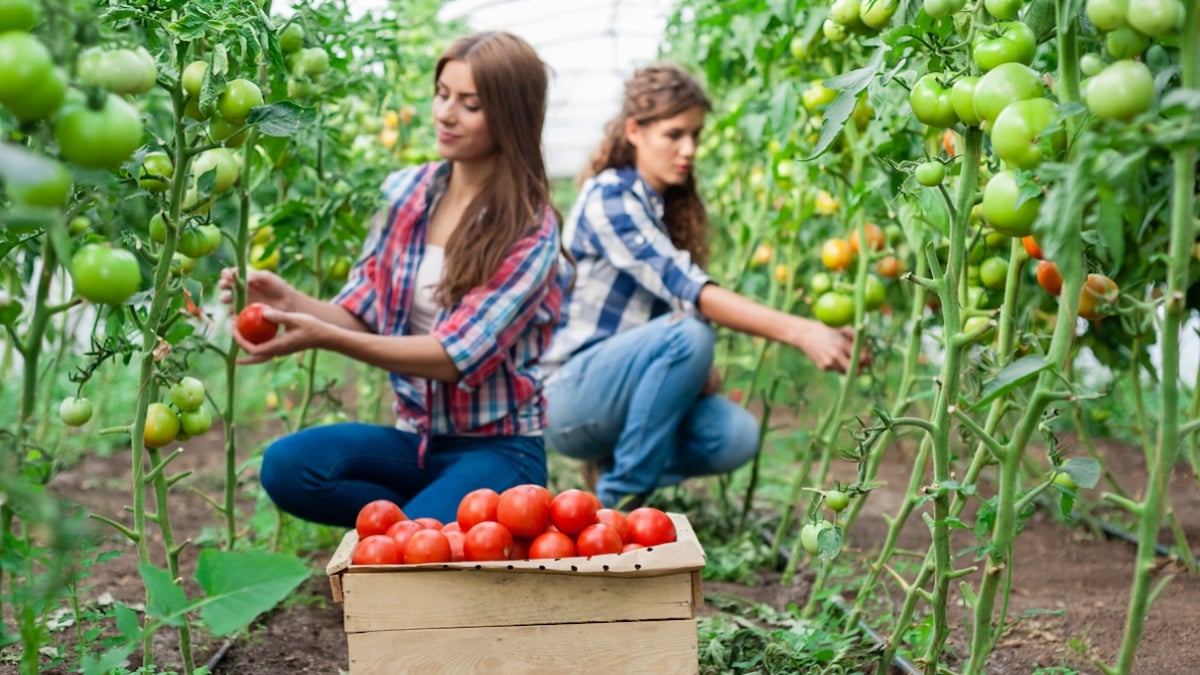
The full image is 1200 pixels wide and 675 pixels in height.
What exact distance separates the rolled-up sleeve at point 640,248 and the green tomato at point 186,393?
142cm

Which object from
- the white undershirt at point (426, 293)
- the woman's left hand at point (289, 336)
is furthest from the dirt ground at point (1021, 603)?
the white undershirt at point (426, 293)

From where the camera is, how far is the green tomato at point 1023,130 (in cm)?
114

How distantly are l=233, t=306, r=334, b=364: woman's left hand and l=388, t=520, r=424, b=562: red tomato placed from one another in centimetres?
40

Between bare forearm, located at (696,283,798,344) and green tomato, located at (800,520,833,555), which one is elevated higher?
green tomato, located at (800,520,833,555)

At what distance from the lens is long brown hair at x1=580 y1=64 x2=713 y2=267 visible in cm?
303

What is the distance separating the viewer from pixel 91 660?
43.8 inches

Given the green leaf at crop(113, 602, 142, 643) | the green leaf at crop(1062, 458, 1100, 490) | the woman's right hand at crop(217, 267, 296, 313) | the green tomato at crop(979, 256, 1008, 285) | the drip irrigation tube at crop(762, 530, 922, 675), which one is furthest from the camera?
the woman's right hand at crop(217, 267, 296, 313)

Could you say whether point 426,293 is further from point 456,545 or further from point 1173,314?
point 1173,314

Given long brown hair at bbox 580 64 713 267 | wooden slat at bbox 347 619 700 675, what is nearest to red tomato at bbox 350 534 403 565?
wooden slat at bbox 347 619 700 675

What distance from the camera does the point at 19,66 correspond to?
0.86 m

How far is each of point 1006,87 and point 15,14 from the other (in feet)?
3.12

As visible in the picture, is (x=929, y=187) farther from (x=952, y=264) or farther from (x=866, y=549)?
(x=866, y=549)

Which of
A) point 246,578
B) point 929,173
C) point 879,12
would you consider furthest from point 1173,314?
point 246,578

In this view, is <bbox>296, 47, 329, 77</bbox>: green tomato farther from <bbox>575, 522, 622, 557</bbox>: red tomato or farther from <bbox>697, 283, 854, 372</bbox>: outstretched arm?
<bbox>697, 283, 854, 372</bbox>: outstretched arm
